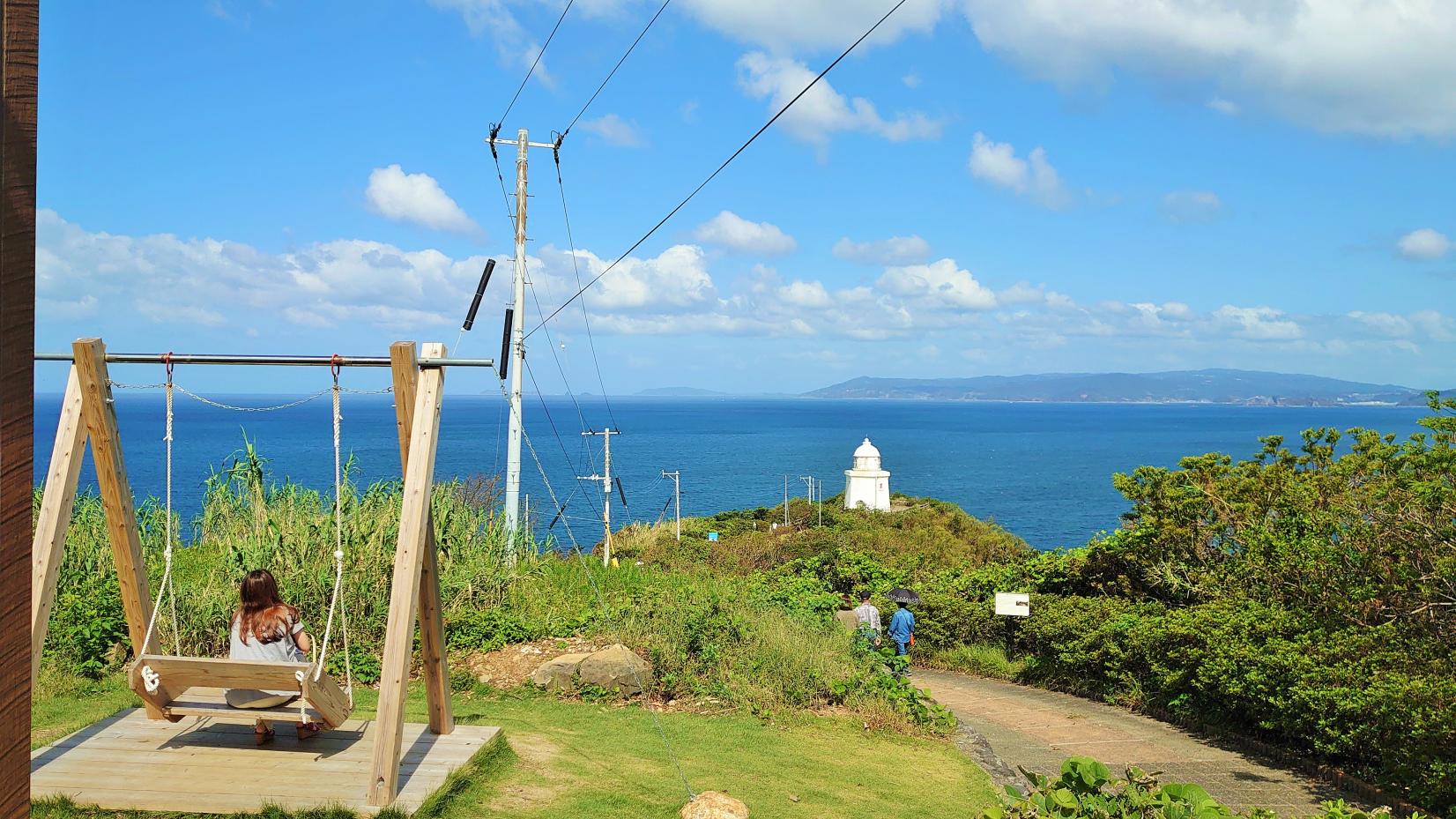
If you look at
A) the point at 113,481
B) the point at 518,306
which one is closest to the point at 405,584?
the point at 113,481

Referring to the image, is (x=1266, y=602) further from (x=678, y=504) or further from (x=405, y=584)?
(x=678, y=504)

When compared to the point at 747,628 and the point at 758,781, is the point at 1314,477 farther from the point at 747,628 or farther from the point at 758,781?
the point at 758,781

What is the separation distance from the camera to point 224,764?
20.8 ft

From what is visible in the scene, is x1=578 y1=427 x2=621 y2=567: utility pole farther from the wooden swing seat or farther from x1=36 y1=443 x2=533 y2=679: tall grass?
the wooden swing seat

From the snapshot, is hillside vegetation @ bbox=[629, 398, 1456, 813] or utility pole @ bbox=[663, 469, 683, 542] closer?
hillside vegetation @ bbox=[629, 398, 1456, 813]

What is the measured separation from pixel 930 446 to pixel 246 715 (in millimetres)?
162533

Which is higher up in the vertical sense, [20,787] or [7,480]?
[7,480]

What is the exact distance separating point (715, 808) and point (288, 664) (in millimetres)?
2535

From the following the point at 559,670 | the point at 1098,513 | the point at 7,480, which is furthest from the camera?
the point at 1098,513

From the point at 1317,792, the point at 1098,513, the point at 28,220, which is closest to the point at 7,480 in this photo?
the point at 28,220

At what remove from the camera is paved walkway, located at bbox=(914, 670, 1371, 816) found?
8.69 m

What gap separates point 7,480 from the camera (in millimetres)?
1737

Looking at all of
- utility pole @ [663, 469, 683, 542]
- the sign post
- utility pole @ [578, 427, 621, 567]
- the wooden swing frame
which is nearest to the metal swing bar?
the wooden swing frame

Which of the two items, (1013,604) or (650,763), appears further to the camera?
(1013,604)
